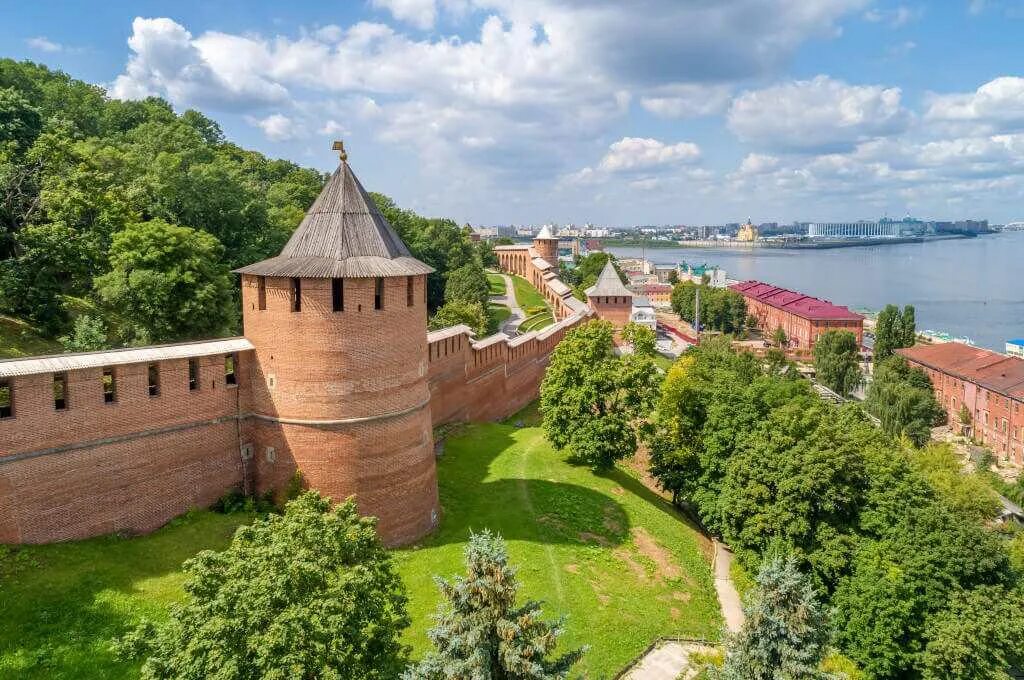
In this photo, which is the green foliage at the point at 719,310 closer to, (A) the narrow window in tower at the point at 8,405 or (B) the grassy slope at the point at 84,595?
(B) the grassy slope at the point at 84,595

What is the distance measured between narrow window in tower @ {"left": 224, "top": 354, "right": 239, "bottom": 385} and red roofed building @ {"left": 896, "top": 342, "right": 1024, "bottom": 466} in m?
52.3

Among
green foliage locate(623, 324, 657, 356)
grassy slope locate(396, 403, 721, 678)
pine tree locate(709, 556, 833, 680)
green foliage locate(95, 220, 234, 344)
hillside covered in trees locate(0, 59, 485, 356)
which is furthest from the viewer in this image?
green foliage locate(623, 324, 657, 356)

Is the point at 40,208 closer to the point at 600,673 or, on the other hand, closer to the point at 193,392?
the point at 193,392

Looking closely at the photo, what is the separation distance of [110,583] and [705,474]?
17.8m

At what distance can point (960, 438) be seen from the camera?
5266 cm

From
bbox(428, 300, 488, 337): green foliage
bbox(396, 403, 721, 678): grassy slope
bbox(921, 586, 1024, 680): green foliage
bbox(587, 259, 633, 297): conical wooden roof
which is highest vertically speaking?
bbox(587, 259, 633, 297): conical wooden roof

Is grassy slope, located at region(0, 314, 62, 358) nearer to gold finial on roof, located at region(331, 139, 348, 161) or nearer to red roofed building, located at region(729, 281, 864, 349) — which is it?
gold finial on roof, located at region(331, 139, 348, 161)

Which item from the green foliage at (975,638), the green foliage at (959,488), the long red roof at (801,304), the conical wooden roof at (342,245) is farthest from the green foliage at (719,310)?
the conical wooden roof at (342,245)

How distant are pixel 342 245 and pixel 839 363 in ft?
166

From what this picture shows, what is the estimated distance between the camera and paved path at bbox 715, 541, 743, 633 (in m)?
18.5

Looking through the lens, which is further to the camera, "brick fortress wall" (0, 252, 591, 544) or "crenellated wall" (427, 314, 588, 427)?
"crenellated wall" (427, 314, 588, 427)

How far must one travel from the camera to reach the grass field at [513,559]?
1161 cm

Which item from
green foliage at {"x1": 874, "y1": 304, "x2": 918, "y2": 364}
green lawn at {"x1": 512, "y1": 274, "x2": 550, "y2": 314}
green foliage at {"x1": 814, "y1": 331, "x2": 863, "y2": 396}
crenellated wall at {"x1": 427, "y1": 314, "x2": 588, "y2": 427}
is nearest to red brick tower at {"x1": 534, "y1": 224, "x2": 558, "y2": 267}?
green lawn at {"x1": 512, "y1": 274, "x2": 550, "y2": 314}

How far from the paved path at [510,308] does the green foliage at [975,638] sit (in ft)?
113
